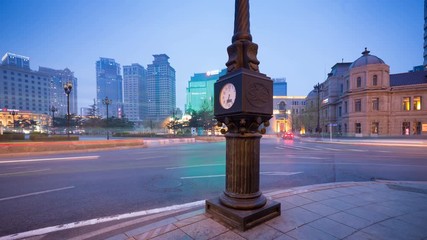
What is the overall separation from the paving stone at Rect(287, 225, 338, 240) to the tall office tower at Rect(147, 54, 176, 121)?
118767 millimetres

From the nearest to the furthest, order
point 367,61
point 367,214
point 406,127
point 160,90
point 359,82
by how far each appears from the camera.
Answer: point 367,214
point 406,127
point 367,61
point 359,82
point 160,90

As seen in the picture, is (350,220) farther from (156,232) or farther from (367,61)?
(367,61)

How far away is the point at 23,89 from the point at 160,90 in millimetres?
81501

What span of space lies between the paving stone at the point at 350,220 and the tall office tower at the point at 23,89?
151222 mm

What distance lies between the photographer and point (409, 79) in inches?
1622

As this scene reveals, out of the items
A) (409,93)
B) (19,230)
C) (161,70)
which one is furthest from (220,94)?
(161,70)

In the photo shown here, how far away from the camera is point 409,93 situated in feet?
127

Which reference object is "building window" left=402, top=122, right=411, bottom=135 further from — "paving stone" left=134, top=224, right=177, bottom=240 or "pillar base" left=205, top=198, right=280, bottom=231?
"paving stone" left=134, top=224, right=177, bottom=240

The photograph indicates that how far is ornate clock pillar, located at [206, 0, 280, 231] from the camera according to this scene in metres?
3.40

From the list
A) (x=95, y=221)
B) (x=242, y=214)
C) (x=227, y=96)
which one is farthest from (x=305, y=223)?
(x=95, y=221)

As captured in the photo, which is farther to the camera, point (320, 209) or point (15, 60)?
point (15, 60)

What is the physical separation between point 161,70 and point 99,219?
130 m

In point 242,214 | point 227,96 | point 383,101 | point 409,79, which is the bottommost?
point 242,214

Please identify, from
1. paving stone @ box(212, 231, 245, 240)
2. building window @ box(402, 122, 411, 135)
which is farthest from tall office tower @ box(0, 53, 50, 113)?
building window @ box(402, 122, 411, 135)
